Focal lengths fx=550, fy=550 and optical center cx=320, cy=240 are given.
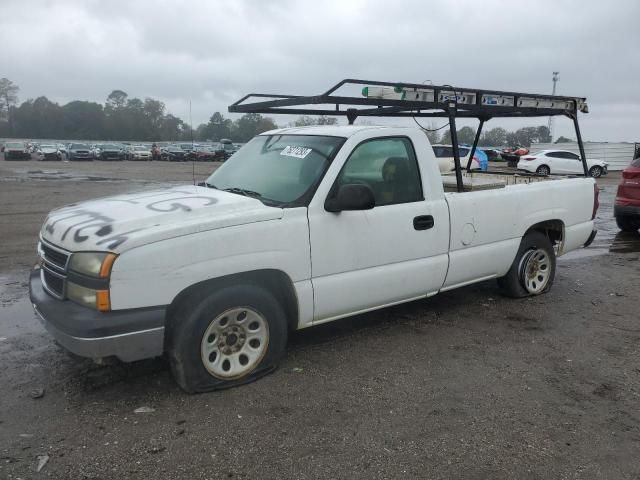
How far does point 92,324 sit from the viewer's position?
3211 millimetres

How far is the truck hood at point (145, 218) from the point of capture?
11.0 feet

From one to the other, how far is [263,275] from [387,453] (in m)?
1.46

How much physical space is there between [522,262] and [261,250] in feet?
11.0

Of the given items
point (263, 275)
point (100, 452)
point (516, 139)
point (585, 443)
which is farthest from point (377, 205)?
point (516, 139)

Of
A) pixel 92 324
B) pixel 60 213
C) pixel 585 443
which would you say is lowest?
pixel 585 443

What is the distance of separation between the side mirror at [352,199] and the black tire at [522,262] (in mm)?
2514

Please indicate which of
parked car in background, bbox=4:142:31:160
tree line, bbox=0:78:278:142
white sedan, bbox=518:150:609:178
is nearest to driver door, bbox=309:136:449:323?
white sedan, bbox=518:150:609:178

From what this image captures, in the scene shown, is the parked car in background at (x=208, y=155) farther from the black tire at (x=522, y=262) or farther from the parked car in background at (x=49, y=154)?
the black tire at (x=522, y=262)

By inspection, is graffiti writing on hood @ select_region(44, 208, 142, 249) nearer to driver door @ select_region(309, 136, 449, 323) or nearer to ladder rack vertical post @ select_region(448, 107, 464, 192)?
driver door @ select_region(309, 136, 449, 323)

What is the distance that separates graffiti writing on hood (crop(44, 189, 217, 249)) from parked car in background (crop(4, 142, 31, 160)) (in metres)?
49.2

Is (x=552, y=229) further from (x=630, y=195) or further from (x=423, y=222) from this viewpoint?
(x=630, y=195)

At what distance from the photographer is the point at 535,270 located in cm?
609

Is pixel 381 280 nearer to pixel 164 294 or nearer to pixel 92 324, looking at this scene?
pixel 164 294

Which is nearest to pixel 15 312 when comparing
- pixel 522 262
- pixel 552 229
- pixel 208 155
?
pixel 522 262
